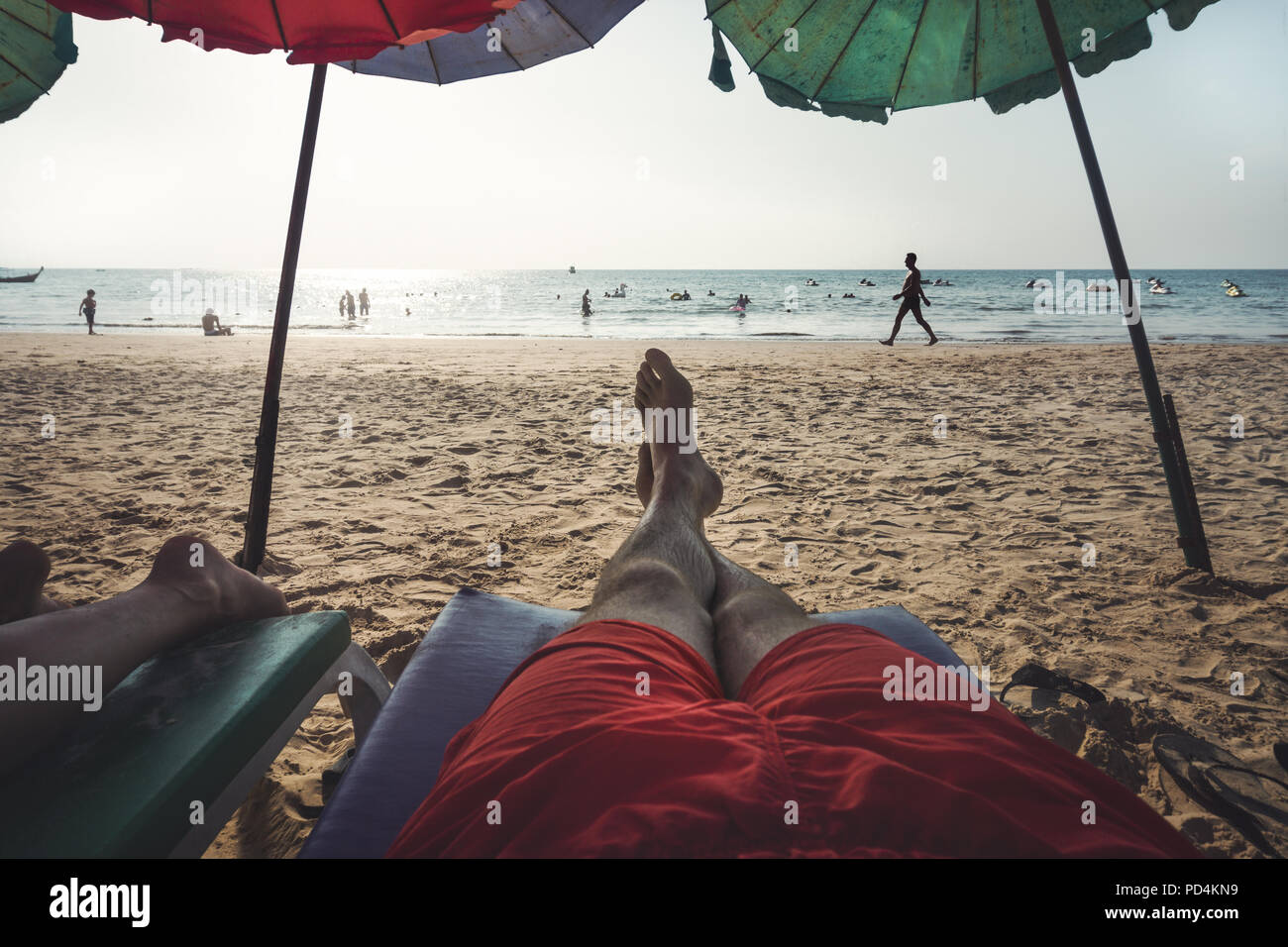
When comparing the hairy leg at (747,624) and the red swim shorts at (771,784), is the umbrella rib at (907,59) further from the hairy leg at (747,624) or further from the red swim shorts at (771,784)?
the red swim shorts at (771,784)

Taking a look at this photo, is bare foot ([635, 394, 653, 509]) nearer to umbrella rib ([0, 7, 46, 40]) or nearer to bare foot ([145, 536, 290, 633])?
bare foot ([145, 536, 290, 633])

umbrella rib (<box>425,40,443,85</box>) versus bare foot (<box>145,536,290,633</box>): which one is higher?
umbrella rib (<box>425,40,443,85</box>)

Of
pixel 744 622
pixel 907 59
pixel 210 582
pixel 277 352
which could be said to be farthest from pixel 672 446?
pixel 907 59

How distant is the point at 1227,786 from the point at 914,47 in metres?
3.49

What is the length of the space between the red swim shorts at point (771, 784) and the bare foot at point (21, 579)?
1107mm

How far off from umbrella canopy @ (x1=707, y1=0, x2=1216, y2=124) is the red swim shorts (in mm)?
3487

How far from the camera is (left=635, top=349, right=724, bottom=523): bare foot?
2332 mm

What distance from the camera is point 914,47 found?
3.23 m

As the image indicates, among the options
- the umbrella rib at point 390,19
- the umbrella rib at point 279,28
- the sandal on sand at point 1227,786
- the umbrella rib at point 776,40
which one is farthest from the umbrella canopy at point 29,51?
the sandal on sand at point 1227,786

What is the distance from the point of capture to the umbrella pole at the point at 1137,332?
262 cm

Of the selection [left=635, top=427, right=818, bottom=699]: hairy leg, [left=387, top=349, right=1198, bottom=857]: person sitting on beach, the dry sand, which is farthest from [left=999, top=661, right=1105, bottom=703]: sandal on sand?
[left=387, top=349, right=1198, bottom=857]: person sitting on beach

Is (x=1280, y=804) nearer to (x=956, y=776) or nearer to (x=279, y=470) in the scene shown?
(x=956, y=776)

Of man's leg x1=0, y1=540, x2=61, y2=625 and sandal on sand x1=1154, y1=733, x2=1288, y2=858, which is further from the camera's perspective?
sandal on sand x1=1154, y1=733, x2=1288, y2=858
